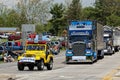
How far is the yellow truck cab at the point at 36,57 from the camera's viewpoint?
31.2 m

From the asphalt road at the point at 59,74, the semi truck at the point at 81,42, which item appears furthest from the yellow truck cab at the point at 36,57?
the semi truck at the point at 81,42

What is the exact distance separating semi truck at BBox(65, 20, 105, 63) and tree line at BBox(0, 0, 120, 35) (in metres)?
8.43

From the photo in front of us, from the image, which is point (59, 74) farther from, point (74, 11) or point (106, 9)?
point (106, 9)

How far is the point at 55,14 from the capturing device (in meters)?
119

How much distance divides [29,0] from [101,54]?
37.7 meters

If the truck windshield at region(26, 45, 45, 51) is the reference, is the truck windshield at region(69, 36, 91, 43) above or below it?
above

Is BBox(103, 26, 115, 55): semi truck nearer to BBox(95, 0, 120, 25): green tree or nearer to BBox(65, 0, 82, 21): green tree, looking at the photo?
BBox(65, 0, 82, 21): green tree

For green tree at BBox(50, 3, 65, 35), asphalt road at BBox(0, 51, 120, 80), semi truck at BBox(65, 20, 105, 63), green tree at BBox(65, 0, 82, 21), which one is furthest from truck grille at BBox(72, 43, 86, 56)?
green tree at BBox(50, 3, 65, 35)

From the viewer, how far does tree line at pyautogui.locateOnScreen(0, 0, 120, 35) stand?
84750 millimetres

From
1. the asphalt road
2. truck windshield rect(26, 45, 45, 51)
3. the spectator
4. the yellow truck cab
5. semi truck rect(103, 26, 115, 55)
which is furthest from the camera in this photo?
semi truck rect(103, 26, 115, 55)

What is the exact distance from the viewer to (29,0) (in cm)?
8494

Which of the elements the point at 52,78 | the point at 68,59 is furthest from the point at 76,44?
the point at 52,78

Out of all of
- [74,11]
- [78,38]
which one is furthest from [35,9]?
[78,38]

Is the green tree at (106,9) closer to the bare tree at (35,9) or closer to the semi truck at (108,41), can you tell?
the bare tree at (35,9)
